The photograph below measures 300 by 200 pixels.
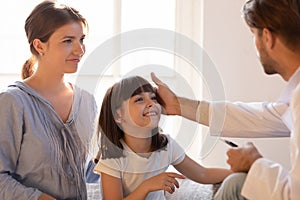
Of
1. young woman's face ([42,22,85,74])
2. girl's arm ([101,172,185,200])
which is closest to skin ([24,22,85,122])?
young woman's face ([42,22,85,74])

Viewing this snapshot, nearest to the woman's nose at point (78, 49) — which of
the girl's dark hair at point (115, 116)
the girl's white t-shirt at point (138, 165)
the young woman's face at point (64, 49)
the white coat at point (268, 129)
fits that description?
the young woman's face at point (64, 49)

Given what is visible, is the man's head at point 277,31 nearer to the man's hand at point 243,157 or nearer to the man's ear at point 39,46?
the man's hand at point 243,157

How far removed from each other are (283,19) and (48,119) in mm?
764

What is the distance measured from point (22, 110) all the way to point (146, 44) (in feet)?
1.37

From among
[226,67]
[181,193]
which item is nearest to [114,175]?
[181,193]

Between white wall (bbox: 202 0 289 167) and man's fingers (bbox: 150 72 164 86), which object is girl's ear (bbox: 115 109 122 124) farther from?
white wall (bbox: 202 0 289 167)

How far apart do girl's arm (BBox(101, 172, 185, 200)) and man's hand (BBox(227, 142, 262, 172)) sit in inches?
11.0

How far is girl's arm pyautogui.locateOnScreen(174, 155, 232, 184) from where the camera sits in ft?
5.36

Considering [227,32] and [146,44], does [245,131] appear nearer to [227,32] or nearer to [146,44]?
[146,44]

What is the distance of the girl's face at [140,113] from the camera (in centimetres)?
149

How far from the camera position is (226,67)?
221cm

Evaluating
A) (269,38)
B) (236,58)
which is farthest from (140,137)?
(236,58)

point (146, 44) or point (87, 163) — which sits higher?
point (146, 44)

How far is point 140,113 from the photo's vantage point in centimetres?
149
